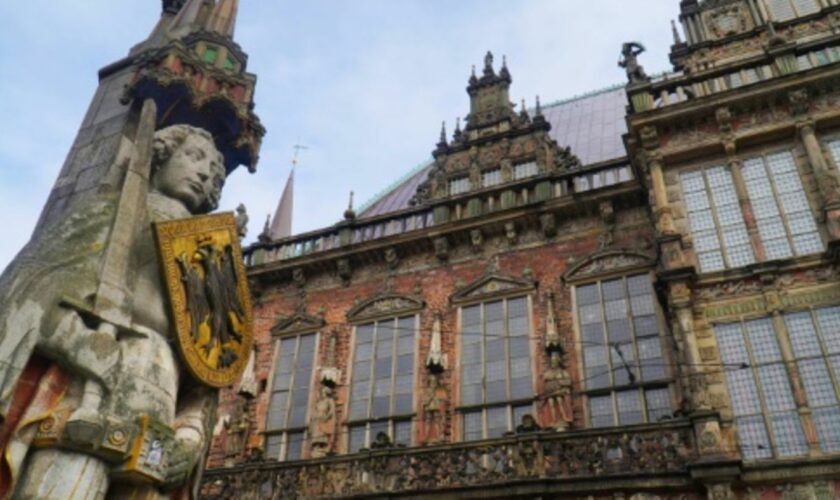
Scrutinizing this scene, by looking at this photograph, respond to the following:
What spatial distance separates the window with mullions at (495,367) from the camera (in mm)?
12148

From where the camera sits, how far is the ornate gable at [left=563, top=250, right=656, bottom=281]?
1264 cm

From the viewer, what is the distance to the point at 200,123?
21.5ft

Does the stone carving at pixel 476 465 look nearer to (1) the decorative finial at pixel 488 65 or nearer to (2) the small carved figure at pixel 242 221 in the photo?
(2) the small carved figure at pixel 242 221

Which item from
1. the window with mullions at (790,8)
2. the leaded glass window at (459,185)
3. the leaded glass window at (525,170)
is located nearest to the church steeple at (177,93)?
the leaded glass window at (459,185)

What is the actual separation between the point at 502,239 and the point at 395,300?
267cm

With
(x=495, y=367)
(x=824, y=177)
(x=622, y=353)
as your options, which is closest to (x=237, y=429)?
(x=495, y=367)

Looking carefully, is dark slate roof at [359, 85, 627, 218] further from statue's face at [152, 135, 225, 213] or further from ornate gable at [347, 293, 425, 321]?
statue's face at [152, 135, 225, 213]

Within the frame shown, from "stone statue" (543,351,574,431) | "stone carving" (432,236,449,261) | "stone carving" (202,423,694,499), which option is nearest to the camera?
"stone carving" (202,423,694,499)

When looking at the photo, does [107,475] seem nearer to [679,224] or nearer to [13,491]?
[13,491]

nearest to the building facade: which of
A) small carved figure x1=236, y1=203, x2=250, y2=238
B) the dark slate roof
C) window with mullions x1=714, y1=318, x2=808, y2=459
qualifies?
window with mullions x1=714, y1=318, x2=808, y2=459

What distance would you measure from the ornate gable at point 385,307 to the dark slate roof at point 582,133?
389 centimetres

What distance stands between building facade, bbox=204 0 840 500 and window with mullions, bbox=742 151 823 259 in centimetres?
3

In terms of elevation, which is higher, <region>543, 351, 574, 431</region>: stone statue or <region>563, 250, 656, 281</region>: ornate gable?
<region>563, 250, 656, 281</region>: ornate gable

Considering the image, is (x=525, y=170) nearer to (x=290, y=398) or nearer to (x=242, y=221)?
(x=290, y=398)
